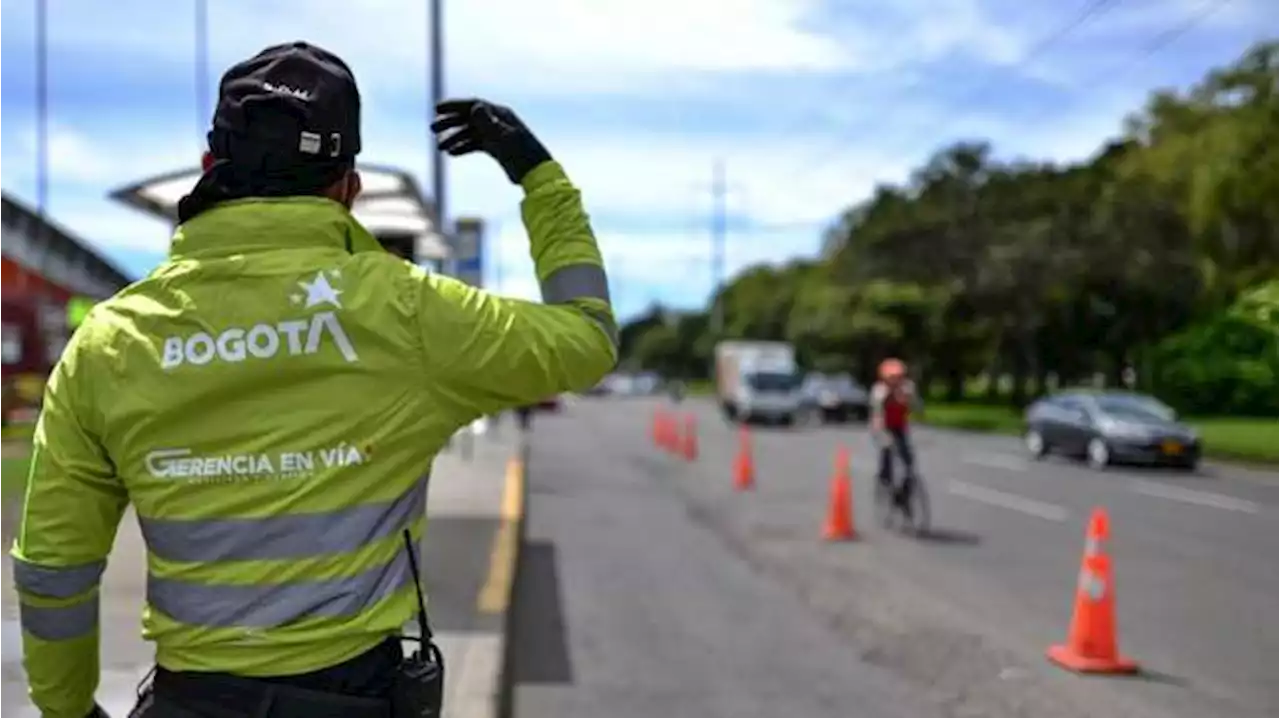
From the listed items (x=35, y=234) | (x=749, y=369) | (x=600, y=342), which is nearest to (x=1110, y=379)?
(x=749, y=369)

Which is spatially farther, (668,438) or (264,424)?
(668,438)

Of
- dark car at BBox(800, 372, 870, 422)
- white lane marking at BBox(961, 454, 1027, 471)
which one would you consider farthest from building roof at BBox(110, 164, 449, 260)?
dark car at BBox(800, 372, 870, 422)

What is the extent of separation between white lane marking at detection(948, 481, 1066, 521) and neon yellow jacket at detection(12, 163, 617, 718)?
1622 centimetres

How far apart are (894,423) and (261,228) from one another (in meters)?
14.3

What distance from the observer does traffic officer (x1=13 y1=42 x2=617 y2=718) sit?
240 centimetres

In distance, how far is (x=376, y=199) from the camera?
1280 cm

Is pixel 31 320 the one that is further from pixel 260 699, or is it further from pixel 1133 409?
pixel 1133 409

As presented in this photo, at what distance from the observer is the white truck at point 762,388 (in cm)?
5047

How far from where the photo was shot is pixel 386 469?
2.46 meters

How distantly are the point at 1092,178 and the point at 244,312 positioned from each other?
211 ft

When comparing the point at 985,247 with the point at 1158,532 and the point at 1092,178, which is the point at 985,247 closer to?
the point at 1092,178

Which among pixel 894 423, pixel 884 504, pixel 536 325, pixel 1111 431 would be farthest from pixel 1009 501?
pixel 536 325

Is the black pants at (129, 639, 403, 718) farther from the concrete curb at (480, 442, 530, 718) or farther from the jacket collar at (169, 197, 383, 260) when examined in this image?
the concrete curb at (480, 442, 530, 718)

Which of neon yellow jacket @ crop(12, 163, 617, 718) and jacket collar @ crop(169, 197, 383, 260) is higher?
jacket collar @ crop(169, 197, 383, 260)
